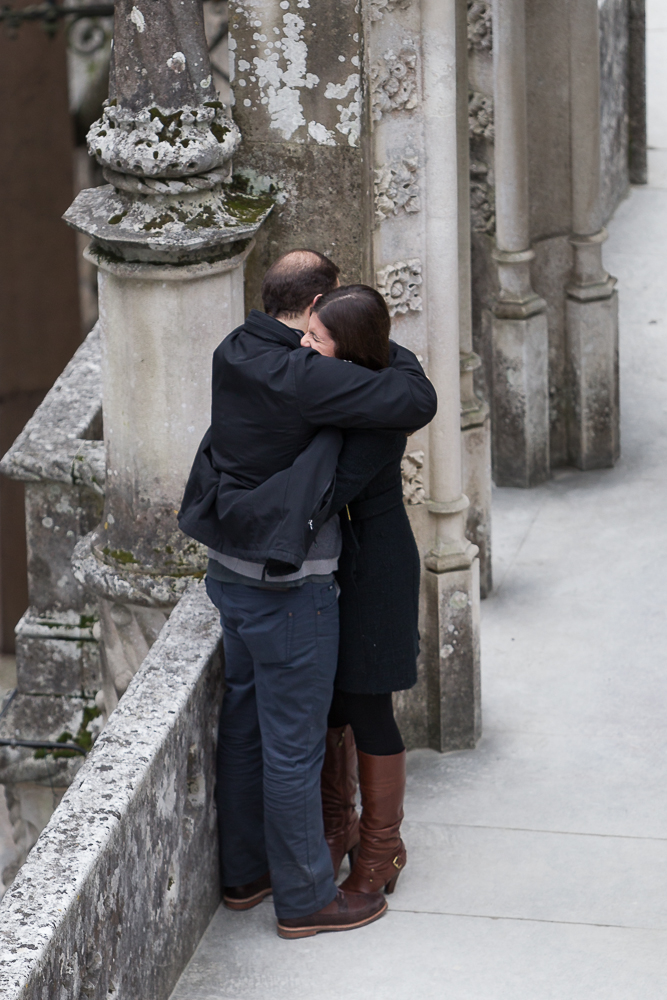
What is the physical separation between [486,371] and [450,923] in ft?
11.6

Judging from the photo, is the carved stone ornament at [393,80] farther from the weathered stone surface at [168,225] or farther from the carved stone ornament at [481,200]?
the carved stone ornament at [481,200]

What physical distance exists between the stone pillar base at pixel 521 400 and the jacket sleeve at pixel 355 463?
341cm

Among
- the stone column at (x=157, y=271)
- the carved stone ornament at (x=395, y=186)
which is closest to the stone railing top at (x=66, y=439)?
the stone column at (x=157, y=271)

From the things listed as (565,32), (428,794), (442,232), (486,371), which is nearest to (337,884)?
(428,794)

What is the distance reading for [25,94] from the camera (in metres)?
7.58

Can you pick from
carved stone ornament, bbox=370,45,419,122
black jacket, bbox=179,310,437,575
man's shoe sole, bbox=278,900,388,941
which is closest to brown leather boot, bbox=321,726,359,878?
man's shoe sole, bbox=278,900,388,941

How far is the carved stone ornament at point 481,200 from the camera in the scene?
252 inches

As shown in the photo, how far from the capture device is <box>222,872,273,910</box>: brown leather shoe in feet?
13.2

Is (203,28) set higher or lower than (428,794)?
higher

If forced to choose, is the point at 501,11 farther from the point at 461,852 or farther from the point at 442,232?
the point at 461,852

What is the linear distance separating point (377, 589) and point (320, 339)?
60 centimetres

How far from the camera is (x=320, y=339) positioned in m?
3.60

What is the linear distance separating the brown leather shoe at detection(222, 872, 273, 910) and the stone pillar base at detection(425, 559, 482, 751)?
1037 mm

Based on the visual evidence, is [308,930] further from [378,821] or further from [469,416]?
[469,416]
